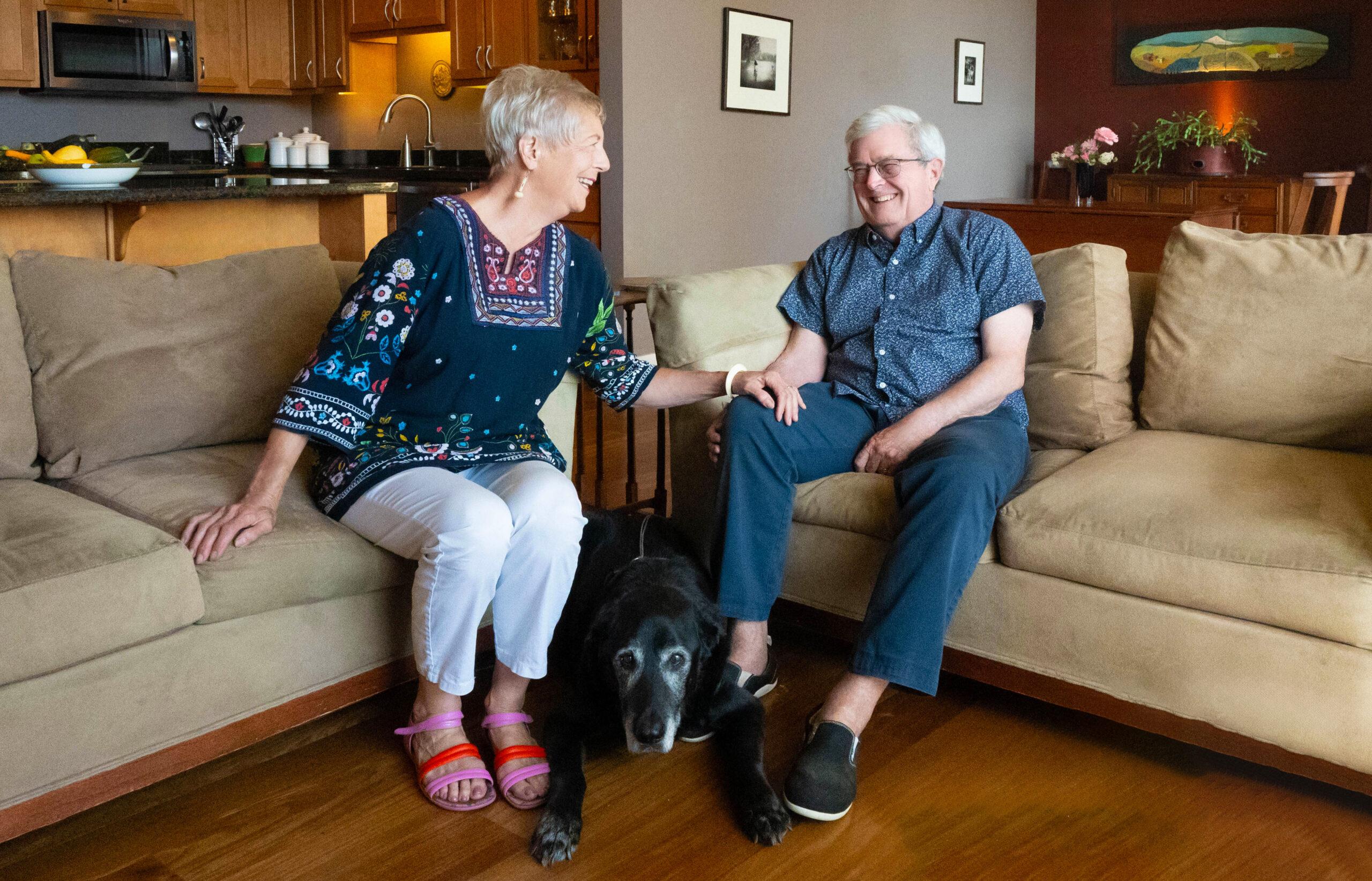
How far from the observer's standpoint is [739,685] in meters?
2.11

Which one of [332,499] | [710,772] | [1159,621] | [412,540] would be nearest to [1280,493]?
[1159,621]

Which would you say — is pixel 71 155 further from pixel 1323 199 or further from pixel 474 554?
pixel 1323 199

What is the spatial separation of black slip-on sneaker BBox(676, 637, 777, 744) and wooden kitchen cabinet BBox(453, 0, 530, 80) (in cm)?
374

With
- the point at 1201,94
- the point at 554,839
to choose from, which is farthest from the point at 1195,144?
the point at 554,839

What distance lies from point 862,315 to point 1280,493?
2.84 feet

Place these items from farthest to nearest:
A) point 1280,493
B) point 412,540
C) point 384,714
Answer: point 384,714 → point 1280,493 → point 412,540

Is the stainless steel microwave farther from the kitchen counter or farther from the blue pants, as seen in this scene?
the blue pants

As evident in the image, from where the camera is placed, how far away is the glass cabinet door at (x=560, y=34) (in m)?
5.07

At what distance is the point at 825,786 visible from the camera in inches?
72.4

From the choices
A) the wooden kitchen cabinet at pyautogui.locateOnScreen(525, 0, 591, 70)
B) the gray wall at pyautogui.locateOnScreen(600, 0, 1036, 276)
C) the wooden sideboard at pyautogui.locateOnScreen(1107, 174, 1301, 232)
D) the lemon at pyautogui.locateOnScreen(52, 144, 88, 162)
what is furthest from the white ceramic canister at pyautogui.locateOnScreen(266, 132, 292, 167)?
the wooden sideboard at pyautogui.locateOnScreen(1107, 174, 1301, 232)

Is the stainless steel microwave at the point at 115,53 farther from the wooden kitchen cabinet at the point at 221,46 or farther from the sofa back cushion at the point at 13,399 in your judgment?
the sofa back cushion at the point at 13,399

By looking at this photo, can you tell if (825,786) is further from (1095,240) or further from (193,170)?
(193,170)

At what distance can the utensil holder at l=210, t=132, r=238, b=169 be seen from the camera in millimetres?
6410

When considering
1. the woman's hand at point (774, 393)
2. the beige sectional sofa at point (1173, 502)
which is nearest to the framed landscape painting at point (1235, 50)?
the beige sectional sofa at point (1173, 502)
